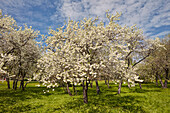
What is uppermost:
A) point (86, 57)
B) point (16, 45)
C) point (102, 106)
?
point (16, 45)

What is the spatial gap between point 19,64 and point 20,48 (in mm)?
5849

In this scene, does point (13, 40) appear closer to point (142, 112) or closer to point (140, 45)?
point (142, 112)

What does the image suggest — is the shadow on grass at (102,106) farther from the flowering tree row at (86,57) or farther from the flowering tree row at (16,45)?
the flowering tree row at (16,45)

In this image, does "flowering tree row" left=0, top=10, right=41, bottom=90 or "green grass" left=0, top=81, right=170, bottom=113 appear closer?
"green grass" left=0, top=81, right=170, bottom=113

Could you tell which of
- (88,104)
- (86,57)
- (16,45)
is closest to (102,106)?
(88,104)

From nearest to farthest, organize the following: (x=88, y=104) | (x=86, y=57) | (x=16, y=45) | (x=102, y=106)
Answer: (x=86, y=57) < (x=102, y=106) < (x=88, y=104) < (x=16, y=45)

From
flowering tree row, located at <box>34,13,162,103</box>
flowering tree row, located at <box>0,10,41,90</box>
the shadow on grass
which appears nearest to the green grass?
the shadow on grass

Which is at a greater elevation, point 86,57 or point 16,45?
point 16,45

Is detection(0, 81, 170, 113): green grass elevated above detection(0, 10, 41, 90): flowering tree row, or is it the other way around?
detection(0, 10, 41, 90): flowering tree row

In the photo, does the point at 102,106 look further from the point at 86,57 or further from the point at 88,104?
the point at 86,57

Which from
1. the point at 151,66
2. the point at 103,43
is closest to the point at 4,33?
the point at 103,43

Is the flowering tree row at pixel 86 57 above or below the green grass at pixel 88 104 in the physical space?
above

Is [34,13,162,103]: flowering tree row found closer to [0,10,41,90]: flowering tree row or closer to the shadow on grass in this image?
the shadow on grass

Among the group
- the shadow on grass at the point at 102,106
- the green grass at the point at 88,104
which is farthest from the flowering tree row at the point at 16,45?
the shadow on grass at the point at 102,106
